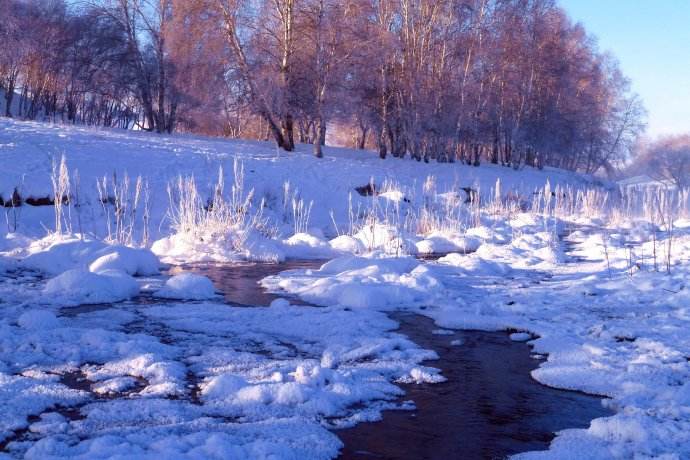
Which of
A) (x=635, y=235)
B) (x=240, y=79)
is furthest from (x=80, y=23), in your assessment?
(x=635, y=235)

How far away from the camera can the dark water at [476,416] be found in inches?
133

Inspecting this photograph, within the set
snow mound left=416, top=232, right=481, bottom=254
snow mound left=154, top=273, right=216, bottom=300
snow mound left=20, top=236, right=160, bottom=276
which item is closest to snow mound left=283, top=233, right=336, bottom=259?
snow mound left=416, top=232, right=481, bottom=254

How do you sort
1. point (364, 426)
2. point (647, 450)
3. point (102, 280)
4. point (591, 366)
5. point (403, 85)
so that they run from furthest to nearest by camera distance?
point (403, 85) → point (102, 280) → point (591, 366) → point (364, 426) → point (647, 450)

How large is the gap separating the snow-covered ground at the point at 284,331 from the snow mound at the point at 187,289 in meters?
0.02

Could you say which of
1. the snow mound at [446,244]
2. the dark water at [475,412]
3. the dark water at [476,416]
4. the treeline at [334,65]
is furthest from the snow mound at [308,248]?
the treeline at [334,65]

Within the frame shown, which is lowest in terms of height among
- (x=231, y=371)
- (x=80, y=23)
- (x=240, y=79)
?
(x=231, y=371)

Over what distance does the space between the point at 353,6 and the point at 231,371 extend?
21.3 meters

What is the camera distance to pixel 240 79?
24.0 metres

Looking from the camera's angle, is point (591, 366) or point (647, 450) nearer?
point (647, 450)

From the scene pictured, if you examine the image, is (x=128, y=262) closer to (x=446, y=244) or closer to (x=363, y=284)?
(x=363, y=284)

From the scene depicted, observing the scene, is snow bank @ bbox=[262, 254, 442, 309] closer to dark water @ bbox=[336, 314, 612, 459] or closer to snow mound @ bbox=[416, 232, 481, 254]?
dark water @ bbox=[336, 314, 612, 459]

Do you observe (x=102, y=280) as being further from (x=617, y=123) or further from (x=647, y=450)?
(x=617, y=123)


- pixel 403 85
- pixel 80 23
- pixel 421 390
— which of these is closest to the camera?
pixel 421 390

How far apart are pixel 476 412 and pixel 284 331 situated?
2237 mm
